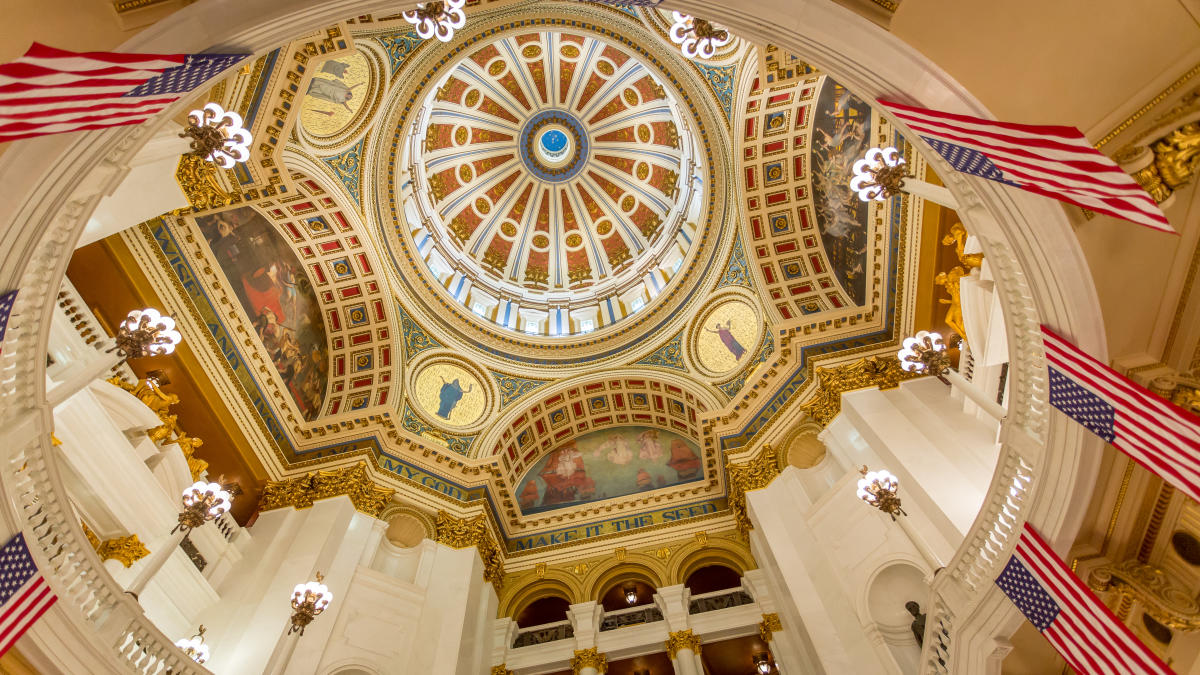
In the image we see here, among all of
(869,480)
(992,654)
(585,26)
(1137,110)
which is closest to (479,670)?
(869,480)

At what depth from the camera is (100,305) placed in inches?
485

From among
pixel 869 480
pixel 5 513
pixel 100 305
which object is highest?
pixel 100 305

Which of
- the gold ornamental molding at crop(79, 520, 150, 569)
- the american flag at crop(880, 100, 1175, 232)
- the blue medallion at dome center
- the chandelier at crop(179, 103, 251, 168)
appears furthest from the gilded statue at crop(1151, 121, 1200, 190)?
the blue medallion at dome center

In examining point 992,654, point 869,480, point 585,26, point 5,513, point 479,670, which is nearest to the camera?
point 5,513

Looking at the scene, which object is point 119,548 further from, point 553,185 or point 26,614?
point 553,185

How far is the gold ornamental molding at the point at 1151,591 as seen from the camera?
6.74 m

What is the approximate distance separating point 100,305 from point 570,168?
61.2 ft

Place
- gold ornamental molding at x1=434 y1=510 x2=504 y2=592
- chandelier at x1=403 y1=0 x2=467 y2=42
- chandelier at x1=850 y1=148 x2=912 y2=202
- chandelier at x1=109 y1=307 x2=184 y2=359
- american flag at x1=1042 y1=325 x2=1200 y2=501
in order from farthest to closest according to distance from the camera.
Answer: gold ornamental molding at x1=434 y1=510 x2=504 y2=592, chandelier at x1=403 y1=0 x2=467 y2=42, chandelier at x1=850 y1=148 x2=912 y2=202, chandelier at x1=109 y1=307 x2=184 y2=359, american flag at x1=1042 y1=325 x2=1200 y2=501

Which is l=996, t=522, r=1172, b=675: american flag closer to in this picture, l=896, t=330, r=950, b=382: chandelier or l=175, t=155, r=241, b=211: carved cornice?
l=896, t=330, r=950, b=382: chandelier

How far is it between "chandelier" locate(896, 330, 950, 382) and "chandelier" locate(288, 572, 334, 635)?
34.7 feet

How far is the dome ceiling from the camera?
2381 cm

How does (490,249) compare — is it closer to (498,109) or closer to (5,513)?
(498,109)

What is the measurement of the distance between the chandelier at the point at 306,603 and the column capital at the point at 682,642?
8584 mm

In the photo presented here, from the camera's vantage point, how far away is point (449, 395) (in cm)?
2034
